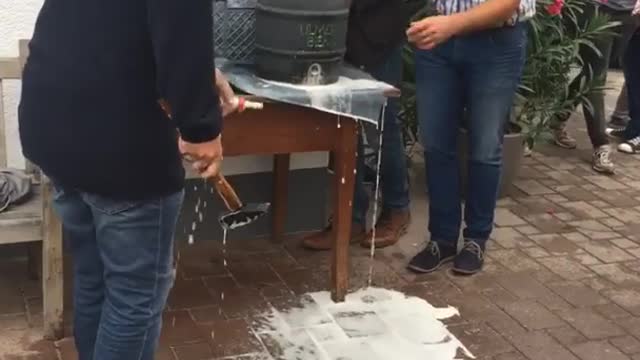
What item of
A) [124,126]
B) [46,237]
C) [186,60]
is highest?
[186,60]

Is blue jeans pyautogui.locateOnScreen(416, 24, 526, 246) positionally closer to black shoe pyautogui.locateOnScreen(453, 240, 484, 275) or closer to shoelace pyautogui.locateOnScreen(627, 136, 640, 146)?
black shoe pyautogui.locateOnScreen(453, 240, 484, 275)

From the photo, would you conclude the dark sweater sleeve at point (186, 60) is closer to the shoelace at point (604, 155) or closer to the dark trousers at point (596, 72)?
the dark trousers at point (596, 72)

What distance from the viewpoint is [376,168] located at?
4922mm

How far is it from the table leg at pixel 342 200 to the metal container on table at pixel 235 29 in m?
0.50

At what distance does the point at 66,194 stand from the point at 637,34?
5.16 m

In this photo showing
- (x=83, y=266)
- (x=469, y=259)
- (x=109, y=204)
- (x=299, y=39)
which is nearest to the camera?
(x=109, y=204)

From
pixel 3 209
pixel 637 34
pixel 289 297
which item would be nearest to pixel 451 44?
pixel 289 297

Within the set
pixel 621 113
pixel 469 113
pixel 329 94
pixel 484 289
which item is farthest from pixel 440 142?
pixel 621 113

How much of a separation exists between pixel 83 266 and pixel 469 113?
206cm

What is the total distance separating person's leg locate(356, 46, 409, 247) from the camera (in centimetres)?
460

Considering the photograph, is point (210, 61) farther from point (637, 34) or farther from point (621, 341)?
point (637, 34)

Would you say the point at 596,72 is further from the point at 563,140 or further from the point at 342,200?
the point at 342,200

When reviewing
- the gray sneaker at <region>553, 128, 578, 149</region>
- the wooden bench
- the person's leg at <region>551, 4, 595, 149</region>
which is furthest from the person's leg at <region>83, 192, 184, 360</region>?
the gray sneaker at <region>553, 128, 578, 149</region>

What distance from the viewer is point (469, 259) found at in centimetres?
444
